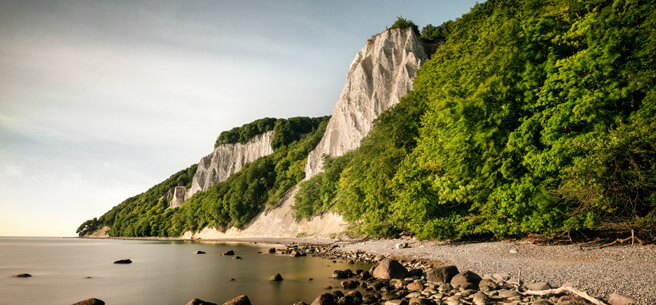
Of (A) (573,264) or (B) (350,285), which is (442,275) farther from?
(A) (573,264)

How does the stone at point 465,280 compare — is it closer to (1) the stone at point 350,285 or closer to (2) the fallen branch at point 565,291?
(2) the fallen branch at point 565,291

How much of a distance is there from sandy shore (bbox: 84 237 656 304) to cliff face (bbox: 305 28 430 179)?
113 ft

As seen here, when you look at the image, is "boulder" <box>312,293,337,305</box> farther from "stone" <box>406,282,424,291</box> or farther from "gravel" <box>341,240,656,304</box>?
"gravel" <box>341,240,656,304</box>

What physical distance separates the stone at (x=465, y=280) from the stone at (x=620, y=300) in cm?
360

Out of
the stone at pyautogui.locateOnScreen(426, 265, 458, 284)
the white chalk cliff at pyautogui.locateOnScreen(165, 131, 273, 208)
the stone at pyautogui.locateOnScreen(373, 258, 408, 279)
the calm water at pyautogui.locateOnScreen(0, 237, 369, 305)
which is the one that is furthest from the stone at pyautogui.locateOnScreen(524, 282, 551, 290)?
the white chalk cliff at pyautogui.locateOnScreen(165, 131, 273, 208)

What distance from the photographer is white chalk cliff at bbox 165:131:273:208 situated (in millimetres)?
102938

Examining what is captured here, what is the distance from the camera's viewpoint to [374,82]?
5169 centimetres

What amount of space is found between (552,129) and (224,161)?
10792 centimetres

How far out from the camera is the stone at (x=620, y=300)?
6.62 metres

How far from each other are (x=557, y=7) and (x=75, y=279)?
29.4 meters

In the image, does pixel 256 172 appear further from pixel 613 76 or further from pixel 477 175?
pixel 613 76

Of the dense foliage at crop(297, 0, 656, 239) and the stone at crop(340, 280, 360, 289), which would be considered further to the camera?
the stone at crop(340, 280, 360, 289)

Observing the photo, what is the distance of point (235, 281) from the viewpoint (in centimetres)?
1513

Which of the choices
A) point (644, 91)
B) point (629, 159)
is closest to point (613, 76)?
point (644, 91)
